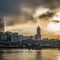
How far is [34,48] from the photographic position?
634 feet

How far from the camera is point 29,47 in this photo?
646 feet

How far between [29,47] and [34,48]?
16.6 feet
